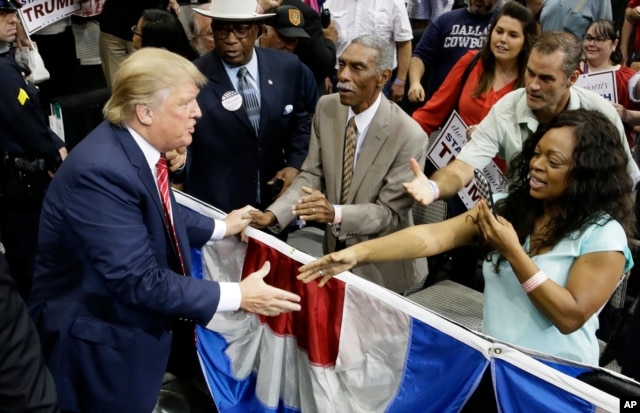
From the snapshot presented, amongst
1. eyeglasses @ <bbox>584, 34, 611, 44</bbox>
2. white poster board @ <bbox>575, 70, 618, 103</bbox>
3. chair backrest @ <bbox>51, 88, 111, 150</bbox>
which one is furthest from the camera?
chair backrest @ <bbox>51, 88, 111, 150</bbox>

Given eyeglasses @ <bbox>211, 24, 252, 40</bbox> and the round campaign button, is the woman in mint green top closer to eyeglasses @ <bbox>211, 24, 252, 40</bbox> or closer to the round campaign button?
the round campaign button

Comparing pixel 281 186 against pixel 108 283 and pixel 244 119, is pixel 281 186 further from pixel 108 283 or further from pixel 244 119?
pixel 108 283

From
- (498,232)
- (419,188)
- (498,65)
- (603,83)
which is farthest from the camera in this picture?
(603,83)

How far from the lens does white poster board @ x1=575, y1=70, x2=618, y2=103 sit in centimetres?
448

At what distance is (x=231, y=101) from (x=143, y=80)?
1367 millimetres

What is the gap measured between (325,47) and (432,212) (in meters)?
1.82

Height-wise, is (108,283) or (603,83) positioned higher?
(603,83)

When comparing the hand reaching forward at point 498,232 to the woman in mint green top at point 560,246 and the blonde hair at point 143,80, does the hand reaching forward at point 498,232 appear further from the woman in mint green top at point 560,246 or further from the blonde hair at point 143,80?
the blonde hair at point 143,80

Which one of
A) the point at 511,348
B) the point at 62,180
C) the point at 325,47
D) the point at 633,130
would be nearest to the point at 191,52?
the point at 325,47

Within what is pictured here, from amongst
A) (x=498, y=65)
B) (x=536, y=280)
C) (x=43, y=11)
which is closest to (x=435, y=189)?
(x=536, y=280)

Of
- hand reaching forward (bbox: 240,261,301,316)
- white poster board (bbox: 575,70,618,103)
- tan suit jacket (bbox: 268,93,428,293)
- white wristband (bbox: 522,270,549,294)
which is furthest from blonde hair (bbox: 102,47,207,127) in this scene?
white poster board (bbox: 575,70,618,103)

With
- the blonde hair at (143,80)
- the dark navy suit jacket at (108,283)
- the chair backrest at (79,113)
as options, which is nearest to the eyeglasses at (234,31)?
the blonde hair at (143,80)

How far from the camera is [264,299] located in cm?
266

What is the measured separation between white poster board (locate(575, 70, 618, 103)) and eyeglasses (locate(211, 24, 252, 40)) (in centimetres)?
225
